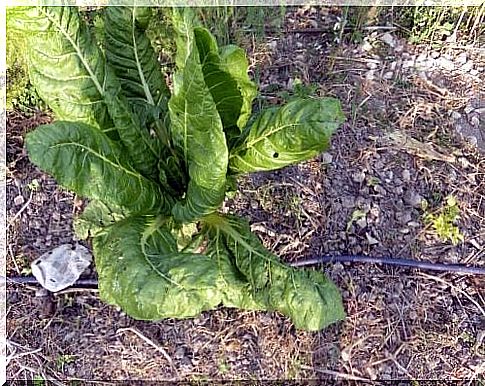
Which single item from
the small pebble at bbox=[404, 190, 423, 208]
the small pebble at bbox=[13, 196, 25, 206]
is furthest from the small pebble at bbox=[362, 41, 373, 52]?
the small pebble at bbox=[13, 196, 25, 206]

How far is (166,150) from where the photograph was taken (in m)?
1.60

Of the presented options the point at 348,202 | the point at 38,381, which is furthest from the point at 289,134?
the point at 38,381

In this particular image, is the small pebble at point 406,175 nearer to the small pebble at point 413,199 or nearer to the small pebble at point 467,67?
the small pebble at point 413,199

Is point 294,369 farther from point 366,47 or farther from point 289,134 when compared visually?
point 366,47

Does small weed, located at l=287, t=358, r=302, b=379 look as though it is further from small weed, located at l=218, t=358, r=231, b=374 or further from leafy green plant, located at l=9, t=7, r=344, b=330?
leafy green plant, located at l=9, t=7, r=344, b=330

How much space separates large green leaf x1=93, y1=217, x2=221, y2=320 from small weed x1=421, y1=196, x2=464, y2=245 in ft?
3.25

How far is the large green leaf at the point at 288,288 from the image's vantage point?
143 centimetres

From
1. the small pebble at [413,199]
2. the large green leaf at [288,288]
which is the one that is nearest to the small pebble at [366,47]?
the small pebble at [413,199]

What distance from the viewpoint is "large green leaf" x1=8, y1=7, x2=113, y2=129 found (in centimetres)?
141

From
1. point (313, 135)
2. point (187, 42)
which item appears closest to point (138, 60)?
point (187, 42)

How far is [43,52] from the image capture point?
1449 millimetres

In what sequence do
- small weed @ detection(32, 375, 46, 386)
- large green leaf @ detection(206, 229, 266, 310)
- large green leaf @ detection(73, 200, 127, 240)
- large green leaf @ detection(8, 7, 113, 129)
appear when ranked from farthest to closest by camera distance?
1. small weed @ detection(32, 375, 46, 386)
2. large green leaf @ detection(73, 200, 127, 240)
3. large green leaf @ detection(206, 229, 266, 310)
4. large green leaf @ detection(8, 7, 113, 129)

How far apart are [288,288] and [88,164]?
493 mm

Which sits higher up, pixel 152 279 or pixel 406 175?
pixel 152 279
